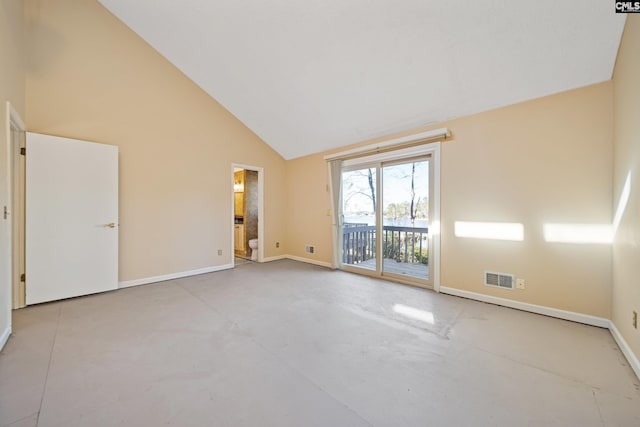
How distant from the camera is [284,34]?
9.64 ft

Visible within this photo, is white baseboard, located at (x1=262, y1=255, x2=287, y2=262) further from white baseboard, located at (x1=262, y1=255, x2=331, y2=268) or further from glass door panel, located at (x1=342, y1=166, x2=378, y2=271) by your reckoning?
glass door panel, located at (x1=342, y1=166, x2=378, y2=271)

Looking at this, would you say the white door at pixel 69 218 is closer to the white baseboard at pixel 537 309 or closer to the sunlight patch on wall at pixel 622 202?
the white baseboard at pixel 537 309

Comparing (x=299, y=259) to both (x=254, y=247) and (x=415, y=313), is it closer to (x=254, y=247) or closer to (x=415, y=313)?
(x=254, y=247)

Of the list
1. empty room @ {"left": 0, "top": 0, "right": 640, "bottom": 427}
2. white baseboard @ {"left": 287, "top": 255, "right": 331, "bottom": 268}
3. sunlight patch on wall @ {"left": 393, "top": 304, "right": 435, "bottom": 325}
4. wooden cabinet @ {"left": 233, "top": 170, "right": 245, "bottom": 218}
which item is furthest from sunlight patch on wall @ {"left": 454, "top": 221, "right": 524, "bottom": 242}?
wooden cabinet @ {"left": 233, "top": 170, "right": 245, "bottom": 218}

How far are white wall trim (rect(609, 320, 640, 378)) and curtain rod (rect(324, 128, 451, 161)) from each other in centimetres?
243

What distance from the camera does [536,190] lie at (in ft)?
8.77

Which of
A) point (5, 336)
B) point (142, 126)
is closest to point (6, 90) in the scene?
point (142, 126)

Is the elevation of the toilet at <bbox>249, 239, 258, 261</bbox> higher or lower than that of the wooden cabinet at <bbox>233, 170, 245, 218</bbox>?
lower

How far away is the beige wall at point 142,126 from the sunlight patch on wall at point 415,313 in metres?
3.23

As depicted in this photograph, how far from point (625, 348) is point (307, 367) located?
239cm

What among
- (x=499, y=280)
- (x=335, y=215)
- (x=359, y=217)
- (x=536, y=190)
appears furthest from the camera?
(x=335, y=215)

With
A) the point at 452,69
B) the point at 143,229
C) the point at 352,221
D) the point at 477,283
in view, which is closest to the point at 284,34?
the point at 452,69

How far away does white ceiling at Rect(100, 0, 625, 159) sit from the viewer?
2.16 m

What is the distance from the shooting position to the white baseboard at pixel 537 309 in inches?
94.2
